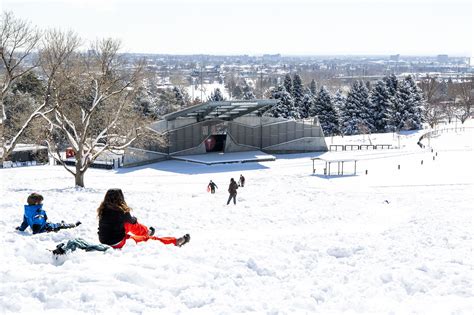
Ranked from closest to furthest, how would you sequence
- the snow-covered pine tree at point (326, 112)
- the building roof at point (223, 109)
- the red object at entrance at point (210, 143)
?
1. the building roof at point (223, 109)
2. the red object at entrance at point (210, 143)
3. the snow-covered pine tree at point (326, 112)

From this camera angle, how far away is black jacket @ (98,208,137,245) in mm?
10398

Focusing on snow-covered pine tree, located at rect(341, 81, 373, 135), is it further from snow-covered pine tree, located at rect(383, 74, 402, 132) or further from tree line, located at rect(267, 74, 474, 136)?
snow-covered pine tree, located at rect(383, 74, 402, 132)

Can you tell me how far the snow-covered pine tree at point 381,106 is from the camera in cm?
7700

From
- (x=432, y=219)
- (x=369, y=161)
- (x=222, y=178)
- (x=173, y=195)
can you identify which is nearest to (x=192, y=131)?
(x=222, y=178)

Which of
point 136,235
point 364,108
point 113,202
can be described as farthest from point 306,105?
point 113,202

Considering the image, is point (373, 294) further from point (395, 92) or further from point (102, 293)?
point (395, 92)

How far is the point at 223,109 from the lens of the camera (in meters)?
47.9

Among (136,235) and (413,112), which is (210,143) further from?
(136,235)

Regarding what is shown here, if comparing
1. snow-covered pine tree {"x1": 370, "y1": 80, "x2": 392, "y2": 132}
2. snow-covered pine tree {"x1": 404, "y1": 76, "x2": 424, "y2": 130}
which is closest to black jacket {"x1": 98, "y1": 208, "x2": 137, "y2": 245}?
snow-covered pine tree {"x1": 404, "y1": 76, "x2": 424, "y2": 130}

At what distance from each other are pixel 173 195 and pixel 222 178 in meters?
13.7

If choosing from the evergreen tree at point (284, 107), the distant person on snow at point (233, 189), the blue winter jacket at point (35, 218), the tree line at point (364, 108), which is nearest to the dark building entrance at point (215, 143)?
the tree line at point (364, 108)

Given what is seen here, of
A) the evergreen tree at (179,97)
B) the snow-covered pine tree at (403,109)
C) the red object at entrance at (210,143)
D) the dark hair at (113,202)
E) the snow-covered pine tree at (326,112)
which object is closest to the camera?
the dark hair at (113,202)

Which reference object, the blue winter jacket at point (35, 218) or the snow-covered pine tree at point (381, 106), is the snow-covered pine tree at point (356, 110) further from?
the blue winter jacket at point (35, 218)

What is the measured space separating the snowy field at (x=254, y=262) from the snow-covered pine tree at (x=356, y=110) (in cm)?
5624
